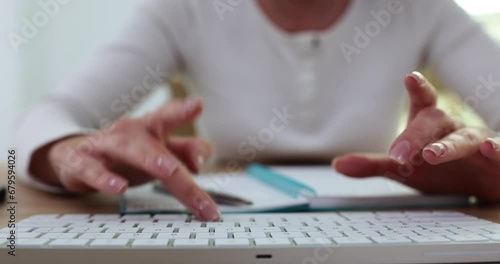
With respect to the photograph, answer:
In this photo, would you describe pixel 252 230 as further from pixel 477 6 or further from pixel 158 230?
pixel 477 6

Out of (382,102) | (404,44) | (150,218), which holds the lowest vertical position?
(150,218)

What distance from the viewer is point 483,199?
1.67 feet

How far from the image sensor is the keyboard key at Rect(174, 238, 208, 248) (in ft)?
0.97

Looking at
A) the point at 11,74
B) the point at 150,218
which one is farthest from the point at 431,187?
the point at 11,74

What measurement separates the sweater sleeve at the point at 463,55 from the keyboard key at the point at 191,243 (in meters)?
0.55

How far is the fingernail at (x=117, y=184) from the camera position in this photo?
1.43ft

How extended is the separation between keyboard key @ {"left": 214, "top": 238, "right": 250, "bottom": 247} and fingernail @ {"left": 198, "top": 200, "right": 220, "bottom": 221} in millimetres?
79

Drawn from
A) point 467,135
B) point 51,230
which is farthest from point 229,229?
point 467,135

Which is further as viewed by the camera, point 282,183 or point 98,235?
point 282,183

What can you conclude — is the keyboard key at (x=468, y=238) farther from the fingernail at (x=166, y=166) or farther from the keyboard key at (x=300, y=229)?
the fingernail at (x=166, y=166)

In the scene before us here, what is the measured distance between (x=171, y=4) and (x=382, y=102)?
1.37 feet

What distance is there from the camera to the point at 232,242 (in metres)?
0.30

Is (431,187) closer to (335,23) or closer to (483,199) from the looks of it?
(483,199)

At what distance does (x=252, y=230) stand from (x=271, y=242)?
1.7 inches
